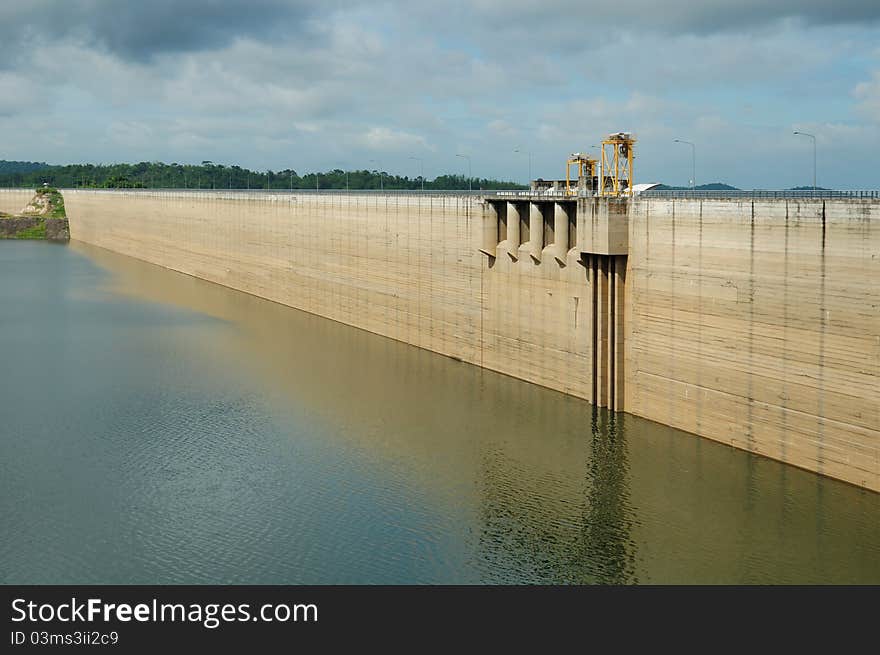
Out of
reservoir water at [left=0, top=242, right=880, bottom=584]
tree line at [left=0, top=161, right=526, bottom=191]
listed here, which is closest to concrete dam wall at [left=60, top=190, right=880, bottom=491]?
reservoir water at [left=0, top=242, right=880, bottom=584]

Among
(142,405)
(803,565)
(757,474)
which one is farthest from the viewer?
(142,405)

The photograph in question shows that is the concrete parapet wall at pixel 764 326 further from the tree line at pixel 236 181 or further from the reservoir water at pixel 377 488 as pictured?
the tree line at pixel 236 181

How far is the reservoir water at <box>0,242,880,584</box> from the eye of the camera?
23781 mm

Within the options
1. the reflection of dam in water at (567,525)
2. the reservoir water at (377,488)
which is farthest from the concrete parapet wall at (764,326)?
the reflection of dam in water at (567,525)

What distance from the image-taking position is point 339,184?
14462 cm

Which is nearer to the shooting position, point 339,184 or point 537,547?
point 537,547

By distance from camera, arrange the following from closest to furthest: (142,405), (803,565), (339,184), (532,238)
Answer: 1. (803,565)
2. (142,405)
3. (532,238)
4. (339,184)

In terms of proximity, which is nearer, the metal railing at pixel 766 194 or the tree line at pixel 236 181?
the metal railing at pixel 766 194

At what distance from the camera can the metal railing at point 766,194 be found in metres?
28.2

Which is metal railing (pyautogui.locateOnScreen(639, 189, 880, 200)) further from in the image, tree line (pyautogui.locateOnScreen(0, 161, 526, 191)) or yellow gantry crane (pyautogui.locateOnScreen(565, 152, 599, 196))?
tree line (pyautogui.locateOnScreen(0, 161, 526, 191))

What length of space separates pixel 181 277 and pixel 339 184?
59151 mm

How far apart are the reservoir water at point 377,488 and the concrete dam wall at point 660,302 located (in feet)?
3.99
